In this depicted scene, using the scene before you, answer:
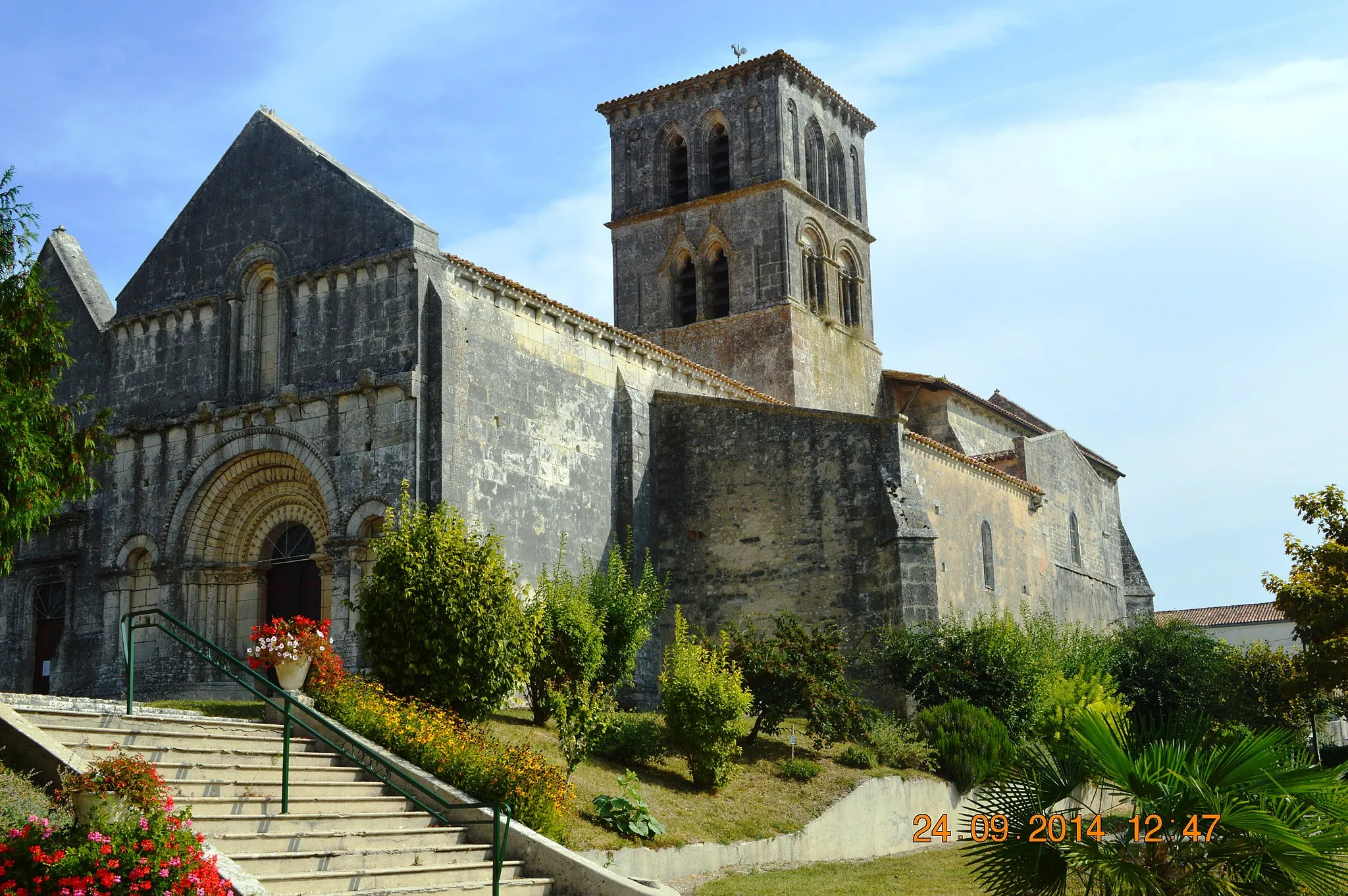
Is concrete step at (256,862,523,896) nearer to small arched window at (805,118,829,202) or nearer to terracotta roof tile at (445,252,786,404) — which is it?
terracotta roof tile at (445,252,786,404)

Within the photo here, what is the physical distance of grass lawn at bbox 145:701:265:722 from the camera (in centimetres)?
1653

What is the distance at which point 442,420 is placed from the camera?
2116cm

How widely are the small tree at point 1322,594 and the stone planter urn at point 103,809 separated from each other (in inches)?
873

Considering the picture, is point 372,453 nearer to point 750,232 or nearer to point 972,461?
point 972,461

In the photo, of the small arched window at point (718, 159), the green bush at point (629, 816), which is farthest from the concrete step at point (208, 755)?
the small arched window at point (718, 159)

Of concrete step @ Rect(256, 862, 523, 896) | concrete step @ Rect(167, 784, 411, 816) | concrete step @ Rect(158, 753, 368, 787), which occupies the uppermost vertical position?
concrete step @ Rect(158, 753, 368, 787)

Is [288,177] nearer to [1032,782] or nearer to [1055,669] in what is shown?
[1055,669]

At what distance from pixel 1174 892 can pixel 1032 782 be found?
1.41 metres

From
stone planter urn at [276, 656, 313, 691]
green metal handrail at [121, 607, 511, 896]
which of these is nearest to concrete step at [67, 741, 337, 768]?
green metal handrail at [121, 607, 511, 896]

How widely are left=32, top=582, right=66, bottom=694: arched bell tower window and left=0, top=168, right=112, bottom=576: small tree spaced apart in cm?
580

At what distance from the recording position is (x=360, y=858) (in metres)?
12.1

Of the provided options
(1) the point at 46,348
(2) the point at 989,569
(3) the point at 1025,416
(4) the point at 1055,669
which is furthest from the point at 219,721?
(3) the point at 1025,416

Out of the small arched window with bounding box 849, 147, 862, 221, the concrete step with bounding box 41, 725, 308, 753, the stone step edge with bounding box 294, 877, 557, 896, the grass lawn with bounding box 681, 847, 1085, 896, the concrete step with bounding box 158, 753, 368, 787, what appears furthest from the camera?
the small arched window with bounding box 849, 147, 862, 221

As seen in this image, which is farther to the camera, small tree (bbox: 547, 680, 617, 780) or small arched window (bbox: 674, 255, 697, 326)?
small arched window (bbox: 674, 255, 697, 326)
